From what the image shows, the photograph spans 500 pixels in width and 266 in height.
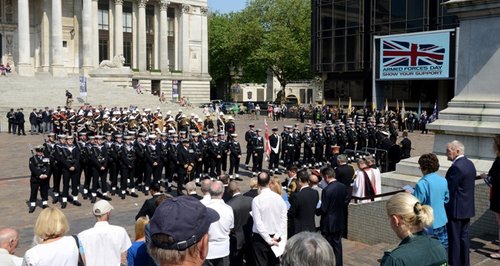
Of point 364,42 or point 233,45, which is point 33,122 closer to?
point 364,42

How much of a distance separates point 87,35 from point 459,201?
51.4 meters

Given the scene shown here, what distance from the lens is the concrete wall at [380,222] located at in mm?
8125

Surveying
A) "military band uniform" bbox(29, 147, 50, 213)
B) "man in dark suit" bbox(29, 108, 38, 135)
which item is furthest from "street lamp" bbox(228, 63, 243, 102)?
"military band uniform" bbox(29, 147, 50, 213)

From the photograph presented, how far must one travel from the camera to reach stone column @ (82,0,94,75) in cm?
5250

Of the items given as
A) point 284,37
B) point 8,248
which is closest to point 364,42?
point 284,37

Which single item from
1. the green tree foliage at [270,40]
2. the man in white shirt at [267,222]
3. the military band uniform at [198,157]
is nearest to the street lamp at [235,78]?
the green tree foliage at [270,40]

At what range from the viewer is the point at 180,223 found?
8.20 ft

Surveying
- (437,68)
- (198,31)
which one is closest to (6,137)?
(437,68)

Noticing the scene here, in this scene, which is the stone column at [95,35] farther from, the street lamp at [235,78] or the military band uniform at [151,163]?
the military band uniform at [151,163]

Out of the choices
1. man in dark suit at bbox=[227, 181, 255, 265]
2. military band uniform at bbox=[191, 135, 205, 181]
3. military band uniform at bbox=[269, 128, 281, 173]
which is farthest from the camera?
military band uniform at bbox=[269, 128, 281, 173]

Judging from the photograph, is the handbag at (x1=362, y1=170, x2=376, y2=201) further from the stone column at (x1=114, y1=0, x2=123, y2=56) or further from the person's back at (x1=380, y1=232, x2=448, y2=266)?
the stone column at (x1=114, y1=0, x2=123, y2=56)

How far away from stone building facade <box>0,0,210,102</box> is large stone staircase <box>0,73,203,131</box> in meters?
4.15

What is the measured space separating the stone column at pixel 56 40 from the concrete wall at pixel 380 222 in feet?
151

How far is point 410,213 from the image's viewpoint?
3637 millimetres
